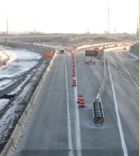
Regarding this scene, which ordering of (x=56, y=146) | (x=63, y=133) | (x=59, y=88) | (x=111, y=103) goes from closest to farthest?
(x=56, y=146)
(x=63, y=133)
(x=111, y=103)
(x=59, y=88)

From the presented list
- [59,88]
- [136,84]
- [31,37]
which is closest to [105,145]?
[59,88]

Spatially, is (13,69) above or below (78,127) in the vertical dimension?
below

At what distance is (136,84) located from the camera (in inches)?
1405

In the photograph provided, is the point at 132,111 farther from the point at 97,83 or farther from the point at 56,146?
the point at 97,83

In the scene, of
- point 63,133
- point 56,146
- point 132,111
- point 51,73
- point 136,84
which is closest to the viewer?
point 56,146

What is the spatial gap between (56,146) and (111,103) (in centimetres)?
920

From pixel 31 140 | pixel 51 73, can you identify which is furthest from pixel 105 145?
pixel 51 73

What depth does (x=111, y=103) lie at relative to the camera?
930 inches

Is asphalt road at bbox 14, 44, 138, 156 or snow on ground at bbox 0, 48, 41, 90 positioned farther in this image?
snow on ground at bbox 0, 48, 41, 90

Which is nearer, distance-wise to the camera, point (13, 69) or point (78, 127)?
point (78, 127)

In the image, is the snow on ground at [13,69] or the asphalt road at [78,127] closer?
the asphalt road at [78,127]

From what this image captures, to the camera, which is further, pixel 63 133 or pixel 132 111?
pixel 132 111

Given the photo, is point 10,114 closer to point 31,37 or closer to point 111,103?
point 111,103

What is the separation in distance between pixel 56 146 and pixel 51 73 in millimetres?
25112
